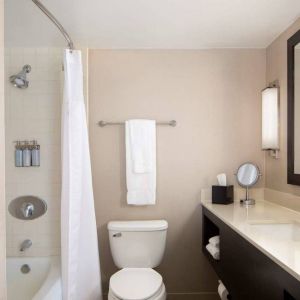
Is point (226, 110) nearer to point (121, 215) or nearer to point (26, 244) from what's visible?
point (121, 215)

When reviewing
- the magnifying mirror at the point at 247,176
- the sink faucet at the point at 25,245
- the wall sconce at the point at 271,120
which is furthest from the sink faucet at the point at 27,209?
the wall sconce at the point at 271,120

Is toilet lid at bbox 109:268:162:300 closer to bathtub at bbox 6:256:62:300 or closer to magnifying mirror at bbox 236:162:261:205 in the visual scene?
bathtub at bbox 6:256:62:300

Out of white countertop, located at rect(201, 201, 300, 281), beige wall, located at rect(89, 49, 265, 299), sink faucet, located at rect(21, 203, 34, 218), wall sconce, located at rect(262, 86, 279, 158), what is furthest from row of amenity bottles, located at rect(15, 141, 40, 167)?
wall sconce, located at rect(262, 86, 279, 158)

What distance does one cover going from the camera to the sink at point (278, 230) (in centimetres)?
137

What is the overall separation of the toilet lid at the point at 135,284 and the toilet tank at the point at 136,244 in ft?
0.43

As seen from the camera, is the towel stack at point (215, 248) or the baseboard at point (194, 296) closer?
the towel stack at point (215, 248)

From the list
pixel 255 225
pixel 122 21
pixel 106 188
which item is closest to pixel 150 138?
pixel 106 188

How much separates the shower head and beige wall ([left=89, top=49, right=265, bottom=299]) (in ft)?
1.66

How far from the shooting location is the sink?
1.37 meters

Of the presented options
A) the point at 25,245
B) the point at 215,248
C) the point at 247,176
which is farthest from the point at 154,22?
the point at 25,245

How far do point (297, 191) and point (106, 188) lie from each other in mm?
1439

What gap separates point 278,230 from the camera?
1532 millimetres

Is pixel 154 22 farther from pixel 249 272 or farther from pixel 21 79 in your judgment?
pixel 249 272

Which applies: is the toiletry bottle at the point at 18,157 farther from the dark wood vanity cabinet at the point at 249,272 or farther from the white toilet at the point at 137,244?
the dark wood vanity cabinet at the point at 249,272
